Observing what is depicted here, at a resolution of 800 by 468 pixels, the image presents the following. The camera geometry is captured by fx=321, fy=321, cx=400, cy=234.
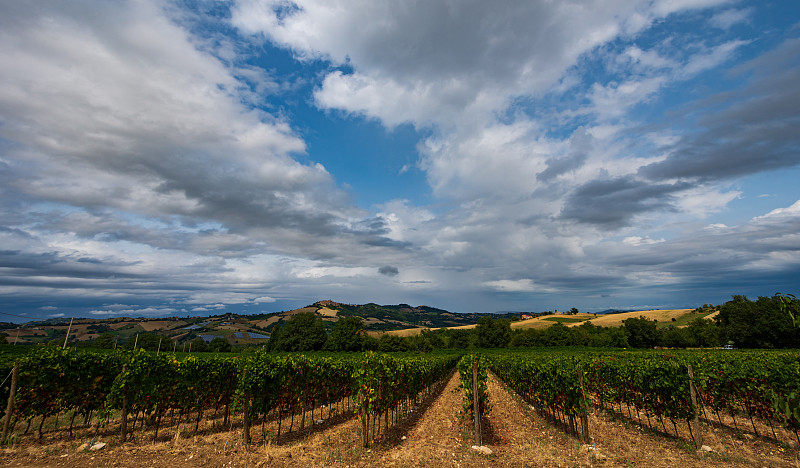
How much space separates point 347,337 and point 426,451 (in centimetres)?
6861

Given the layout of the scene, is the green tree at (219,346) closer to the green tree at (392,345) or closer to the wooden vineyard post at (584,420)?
the green tree at (392,345)

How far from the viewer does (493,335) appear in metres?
90.9

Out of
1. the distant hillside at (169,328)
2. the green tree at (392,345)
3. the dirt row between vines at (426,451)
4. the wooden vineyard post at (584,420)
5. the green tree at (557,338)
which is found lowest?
the distant hillside at (169,328)

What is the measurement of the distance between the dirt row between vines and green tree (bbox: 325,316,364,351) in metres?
64.3

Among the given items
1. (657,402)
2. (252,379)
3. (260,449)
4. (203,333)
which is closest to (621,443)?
(657,402)

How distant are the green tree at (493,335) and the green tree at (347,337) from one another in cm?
3512

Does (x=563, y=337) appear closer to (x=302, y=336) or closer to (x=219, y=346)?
(x=302, y=336)

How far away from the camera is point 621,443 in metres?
11.6

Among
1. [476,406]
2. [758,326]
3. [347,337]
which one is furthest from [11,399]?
[758,326]

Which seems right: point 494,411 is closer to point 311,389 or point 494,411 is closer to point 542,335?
point 311,389

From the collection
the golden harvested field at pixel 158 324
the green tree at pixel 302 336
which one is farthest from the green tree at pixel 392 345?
the golden harvested field at pixel 158 324

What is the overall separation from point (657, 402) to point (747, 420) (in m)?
7.92

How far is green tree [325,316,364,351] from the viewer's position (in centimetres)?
7495

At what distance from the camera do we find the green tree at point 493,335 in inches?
3565
